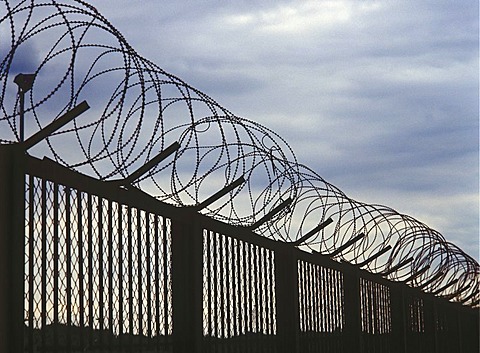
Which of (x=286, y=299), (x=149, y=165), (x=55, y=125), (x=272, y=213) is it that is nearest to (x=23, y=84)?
(x=55, y=125)

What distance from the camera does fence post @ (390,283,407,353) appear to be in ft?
62.0

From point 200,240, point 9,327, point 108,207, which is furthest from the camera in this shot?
point 200,240

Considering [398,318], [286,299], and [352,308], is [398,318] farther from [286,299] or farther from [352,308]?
[286,299]

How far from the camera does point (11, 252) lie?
19.7 feet

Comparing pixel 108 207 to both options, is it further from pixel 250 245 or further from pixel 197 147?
pixel 250 245

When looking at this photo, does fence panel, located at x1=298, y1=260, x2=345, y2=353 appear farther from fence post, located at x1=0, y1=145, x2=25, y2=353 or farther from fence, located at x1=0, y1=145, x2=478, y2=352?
fence post, located at x1=0, y1=145, x2=25, y2=353

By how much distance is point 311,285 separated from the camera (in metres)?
13.0

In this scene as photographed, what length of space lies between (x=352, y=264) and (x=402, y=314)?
14.4ft

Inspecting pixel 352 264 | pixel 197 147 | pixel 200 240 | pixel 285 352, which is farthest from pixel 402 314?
pixel 197 147

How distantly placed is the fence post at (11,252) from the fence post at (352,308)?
9.36 metres

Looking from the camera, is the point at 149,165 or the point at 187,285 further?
the point at 187,285

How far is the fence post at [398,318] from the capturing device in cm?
1891

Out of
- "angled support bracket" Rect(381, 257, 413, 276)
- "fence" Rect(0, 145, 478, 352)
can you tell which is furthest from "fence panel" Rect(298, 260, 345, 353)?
"angled support bracket" Rect(381, 257, 413, 276)

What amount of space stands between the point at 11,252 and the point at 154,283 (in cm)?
213
